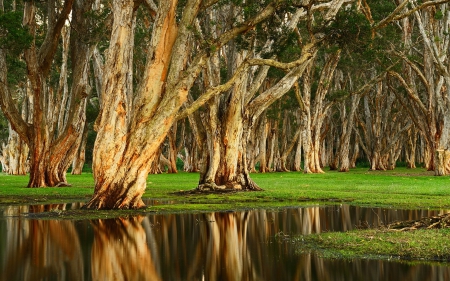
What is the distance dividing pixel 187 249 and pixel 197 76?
12.8 meters

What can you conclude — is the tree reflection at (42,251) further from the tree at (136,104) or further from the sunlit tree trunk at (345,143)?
the sunlit tree trunk at (345,143)

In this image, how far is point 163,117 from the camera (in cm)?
1587

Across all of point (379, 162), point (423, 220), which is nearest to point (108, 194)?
point (423, 220)

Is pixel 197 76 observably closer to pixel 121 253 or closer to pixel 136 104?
pixel 136 104

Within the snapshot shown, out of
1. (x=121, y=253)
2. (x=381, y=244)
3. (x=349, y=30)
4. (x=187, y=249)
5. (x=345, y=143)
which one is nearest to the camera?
(x=121, y=253)

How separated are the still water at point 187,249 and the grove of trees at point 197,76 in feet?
9.96

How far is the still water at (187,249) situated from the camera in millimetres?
7078

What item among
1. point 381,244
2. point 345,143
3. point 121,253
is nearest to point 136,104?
point 121,253

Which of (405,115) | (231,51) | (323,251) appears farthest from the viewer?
(405,115)

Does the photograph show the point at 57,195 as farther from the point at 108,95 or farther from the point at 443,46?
the point at 443,46

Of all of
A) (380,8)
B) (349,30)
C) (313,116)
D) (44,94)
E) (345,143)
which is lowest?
(345,143)

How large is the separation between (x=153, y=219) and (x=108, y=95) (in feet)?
14.3

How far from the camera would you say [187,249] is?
9133 millimetres

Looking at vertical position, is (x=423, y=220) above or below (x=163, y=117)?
below
